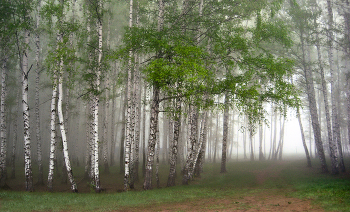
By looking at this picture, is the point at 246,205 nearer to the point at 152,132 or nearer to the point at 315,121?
the point at 152,132

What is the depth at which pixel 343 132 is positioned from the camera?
138ft

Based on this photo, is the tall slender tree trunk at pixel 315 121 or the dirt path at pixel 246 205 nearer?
the dirt path at pixel 246 205

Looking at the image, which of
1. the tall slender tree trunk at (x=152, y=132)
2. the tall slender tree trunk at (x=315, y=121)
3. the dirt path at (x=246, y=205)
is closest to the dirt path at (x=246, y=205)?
the dirt path at (x=246, y=205)

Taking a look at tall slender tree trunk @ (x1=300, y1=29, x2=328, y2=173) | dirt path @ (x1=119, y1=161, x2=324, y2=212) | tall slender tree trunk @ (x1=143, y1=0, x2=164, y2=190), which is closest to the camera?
dirt path @ (x1=119, y1=161, x2=324, y2=212)

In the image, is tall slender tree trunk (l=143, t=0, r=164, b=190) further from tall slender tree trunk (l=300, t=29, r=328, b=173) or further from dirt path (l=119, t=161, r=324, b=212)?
tall slender tree trunk (l=300, t=29, r=328, b=173)

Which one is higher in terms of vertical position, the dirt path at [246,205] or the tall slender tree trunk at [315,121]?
the tall slender tree trunk at [315,121]

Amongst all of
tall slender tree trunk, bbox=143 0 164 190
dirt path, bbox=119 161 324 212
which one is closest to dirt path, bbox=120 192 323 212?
dirt path, bbox=119 161 324 212

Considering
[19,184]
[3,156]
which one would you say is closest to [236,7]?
[3,156]

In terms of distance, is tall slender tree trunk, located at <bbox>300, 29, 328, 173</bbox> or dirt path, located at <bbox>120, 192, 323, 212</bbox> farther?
tall slender tree trunk, located at <bbox>300, 29, 328, 173</bbox>

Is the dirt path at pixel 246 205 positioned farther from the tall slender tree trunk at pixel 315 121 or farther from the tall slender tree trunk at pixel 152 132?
the tall slender tree trunk at pixel 315 121

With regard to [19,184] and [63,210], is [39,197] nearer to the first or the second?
[63,210]

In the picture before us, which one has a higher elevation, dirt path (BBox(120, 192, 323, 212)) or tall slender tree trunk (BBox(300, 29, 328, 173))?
tall slender tree trunk (BBox(300, 29, 328, 173))

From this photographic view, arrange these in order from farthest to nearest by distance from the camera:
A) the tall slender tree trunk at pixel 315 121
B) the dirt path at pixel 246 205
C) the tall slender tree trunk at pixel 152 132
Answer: the tall slender tree trunk at pixel 315 121
the tall slender tree trunk at pixel 152 132
the dirt path at pixel 246 205

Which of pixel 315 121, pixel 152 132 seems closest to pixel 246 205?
pixel 152 132
